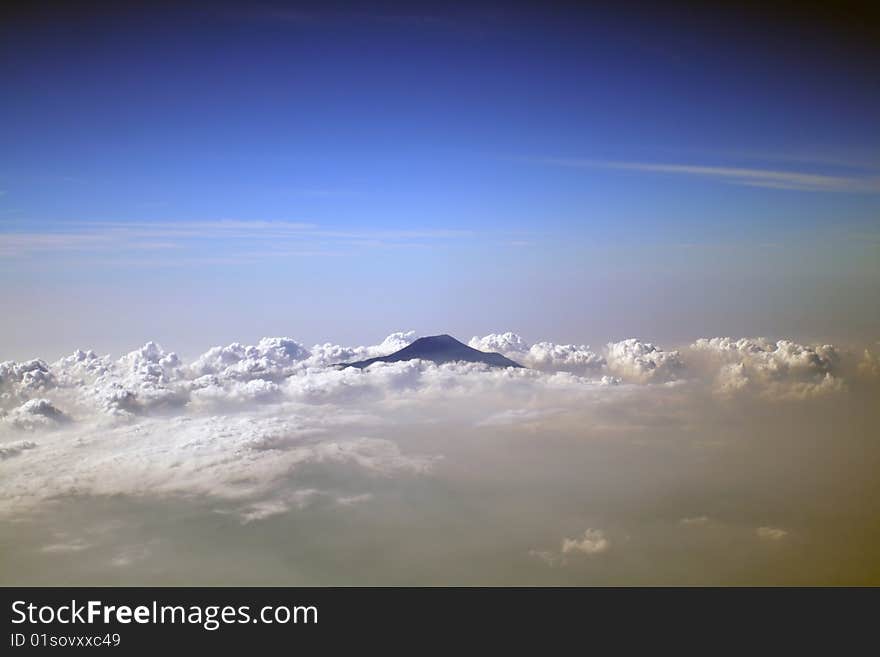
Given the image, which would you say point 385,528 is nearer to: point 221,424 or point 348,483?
point 348,483

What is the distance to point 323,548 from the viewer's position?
6.53m

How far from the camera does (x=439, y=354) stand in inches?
344

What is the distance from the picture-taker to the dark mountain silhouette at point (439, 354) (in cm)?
840

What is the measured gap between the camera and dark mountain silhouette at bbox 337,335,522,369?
840 centimetres
